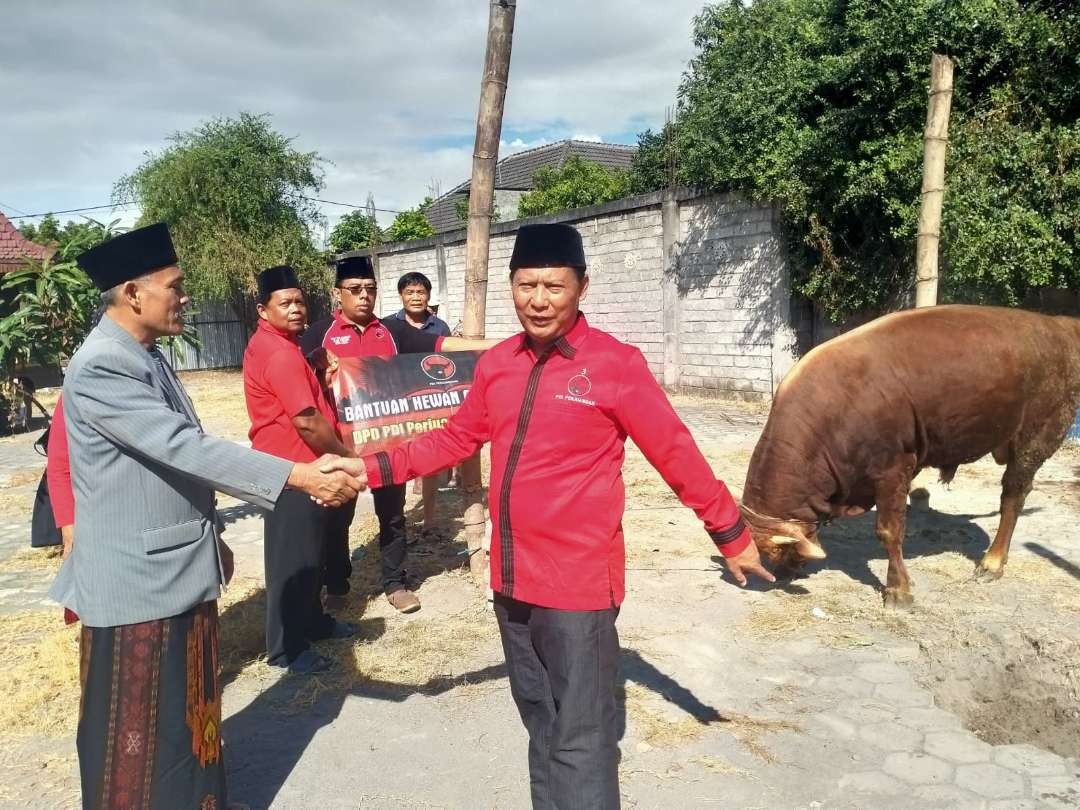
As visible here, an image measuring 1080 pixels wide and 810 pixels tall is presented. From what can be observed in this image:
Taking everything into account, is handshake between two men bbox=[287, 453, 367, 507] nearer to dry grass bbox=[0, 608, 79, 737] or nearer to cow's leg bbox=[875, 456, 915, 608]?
dry grass bbox=[0, 608, 79, 737]

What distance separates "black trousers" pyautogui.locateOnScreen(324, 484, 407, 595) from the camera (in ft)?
16.2

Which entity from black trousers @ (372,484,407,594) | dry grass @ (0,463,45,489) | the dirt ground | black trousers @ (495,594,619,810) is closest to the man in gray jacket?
the dirt ground

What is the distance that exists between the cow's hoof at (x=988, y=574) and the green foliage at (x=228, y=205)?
68.3ft

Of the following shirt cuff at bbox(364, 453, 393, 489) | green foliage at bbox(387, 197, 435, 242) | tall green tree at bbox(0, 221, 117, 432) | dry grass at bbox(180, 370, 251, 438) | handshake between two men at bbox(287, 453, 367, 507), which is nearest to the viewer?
handshake between two men at bbox(287, 453, 367, 507)

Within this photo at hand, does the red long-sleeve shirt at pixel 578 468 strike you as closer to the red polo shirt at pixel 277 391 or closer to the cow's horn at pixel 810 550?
the red polo shirt at pixel 277 391

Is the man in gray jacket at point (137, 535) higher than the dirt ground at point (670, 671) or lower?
higher

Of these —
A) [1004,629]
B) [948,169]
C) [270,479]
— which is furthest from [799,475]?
[948,169]

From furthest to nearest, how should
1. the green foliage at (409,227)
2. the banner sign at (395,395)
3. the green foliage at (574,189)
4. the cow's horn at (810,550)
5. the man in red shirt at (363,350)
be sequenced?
the green foliage at (409,227) → the green foliage at (574,189) → the man in red shirt at (363,350) → the banner sign at (395,395) → the cow's horn at (810,550)

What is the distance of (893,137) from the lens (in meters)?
9.80

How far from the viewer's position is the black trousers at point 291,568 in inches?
160

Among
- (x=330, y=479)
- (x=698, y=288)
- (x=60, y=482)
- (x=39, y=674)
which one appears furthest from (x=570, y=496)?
(x=698, y=288)

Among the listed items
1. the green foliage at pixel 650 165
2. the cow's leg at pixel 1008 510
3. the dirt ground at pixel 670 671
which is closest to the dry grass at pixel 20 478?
the dirt ground at pixel 670 671

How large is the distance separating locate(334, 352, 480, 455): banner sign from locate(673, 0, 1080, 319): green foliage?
22.2 ft

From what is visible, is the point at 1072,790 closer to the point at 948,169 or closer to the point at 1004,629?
the point at 1004,629
